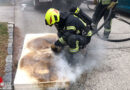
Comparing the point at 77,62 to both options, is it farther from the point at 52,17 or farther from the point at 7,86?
the point at 7,86

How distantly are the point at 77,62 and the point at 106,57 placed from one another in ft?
3.03

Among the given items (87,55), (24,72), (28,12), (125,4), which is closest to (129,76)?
(87,55)

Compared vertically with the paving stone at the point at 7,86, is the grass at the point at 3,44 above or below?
above

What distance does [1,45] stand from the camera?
11.7 ft

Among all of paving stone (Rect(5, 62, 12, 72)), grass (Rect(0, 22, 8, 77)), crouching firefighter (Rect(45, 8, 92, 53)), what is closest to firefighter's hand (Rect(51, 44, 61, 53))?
crouching firefighter (Rect(45, 8, 92, 53))

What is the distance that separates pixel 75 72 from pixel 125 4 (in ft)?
16.4

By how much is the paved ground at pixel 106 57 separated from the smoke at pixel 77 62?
51 millimetres

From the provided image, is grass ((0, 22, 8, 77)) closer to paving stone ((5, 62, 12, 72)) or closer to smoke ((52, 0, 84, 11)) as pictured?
paving stone ((5, 62, 12, 72))

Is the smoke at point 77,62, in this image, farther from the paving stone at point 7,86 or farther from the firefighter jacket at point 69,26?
the paving stone at point 7,86

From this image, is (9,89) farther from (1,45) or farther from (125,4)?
(125,4)

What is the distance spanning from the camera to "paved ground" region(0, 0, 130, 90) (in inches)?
111

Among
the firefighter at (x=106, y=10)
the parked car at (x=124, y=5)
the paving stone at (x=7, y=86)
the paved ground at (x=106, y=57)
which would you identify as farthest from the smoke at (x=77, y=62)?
the parked car at (x=124, y=5)

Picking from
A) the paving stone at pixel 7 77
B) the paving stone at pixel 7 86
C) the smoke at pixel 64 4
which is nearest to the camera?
the paving stone at pixel 7 86

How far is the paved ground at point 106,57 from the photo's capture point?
281 centimetres
